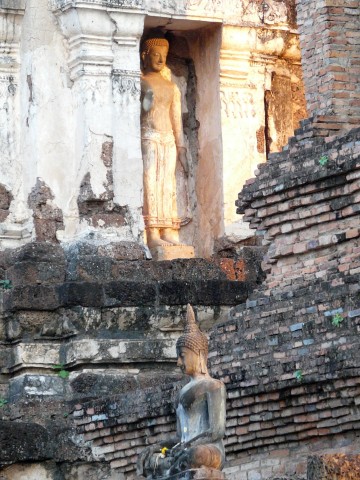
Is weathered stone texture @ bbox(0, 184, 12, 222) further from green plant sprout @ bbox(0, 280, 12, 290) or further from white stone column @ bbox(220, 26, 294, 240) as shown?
white stone column @ bbox(220, 26, 294, 240)

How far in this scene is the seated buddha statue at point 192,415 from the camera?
21.4 m

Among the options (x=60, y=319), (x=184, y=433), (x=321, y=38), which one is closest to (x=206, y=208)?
(x=60, y=319)

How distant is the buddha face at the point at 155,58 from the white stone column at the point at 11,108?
156 centimetres

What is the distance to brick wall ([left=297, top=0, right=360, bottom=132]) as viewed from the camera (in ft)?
81.6

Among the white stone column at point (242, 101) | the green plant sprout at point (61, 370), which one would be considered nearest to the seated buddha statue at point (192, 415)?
the green plant sprout at point (61, 370)

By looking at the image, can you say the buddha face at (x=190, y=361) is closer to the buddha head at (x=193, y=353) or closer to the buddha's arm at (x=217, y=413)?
the buddha head at (x=193, y=353)

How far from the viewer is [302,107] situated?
30.2 metres

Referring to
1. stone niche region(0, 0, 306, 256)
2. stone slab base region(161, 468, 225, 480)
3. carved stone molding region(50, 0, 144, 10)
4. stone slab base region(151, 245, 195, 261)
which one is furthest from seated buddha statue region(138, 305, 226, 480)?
carved stone molding region(50, 0, 144, 10)

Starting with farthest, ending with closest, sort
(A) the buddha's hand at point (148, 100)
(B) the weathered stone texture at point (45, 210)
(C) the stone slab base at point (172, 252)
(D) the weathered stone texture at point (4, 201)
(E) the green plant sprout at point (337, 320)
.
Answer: (A) the buddha's hand at point (148, 100), (C) the stone slab base at point (172, 252), (D) the weathered stone texture at point (4, 201), (B) the weathered stone texture at point (45, 210), (E) the green plant sprout at point (337, 320)

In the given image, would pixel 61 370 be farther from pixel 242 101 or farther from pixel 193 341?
pixel 193 341

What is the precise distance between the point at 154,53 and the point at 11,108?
181cm

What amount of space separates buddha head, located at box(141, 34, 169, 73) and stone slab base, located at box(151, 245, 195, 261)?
2.07 meters

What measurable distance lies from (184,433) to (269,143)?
854 centimetres

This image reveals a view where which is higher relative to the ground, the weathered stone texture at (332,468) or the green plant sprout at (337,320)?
the green plant sprout at (337,320)
